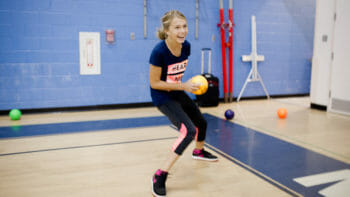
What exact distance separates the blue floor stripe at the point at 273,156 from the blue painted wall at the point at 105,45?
2.27m

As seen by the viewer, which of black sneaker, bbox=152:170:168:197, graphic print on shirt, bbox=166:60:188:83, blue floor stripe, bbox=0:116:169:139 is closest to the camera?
black sneaker, bbox=152:170:168:197

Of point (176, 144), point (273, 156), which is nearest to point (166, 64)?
point (176, 144)

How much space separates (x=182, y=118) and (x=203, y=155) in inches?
30.0

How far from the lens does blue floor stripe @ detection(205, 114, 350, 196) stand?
2.37 metres

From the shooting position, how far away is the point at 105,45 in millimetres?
5031

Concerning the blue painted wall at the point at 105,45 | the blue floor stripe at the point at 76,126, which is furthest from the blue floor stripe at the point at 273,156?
the blue painted wall at the point at 105,45

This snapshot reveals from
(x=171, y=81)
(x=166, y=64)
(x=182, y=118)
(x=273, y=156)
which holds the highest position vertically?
(x=166, y=64)

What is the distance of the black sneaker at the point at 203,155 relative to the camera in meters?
2.67

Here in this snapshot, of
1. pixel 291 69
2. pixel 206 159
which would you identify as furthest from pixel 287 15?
pixel 206 159

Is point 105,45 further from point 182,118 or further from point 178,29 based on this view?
point 182,118

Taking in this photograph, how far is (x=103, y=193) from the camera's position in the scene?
2.04m

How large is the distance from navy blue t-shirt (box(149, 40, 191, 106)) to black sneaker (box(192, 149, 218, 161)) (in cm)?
71

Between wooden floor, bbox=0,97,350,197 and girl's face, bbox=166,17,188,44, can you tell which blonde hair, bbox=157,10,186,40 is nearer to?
girl's face, bbox=166,17,188,44

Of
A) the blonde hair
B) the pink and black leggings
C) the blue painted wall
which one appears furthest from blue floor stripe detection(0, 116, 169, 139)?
the blonde hair
